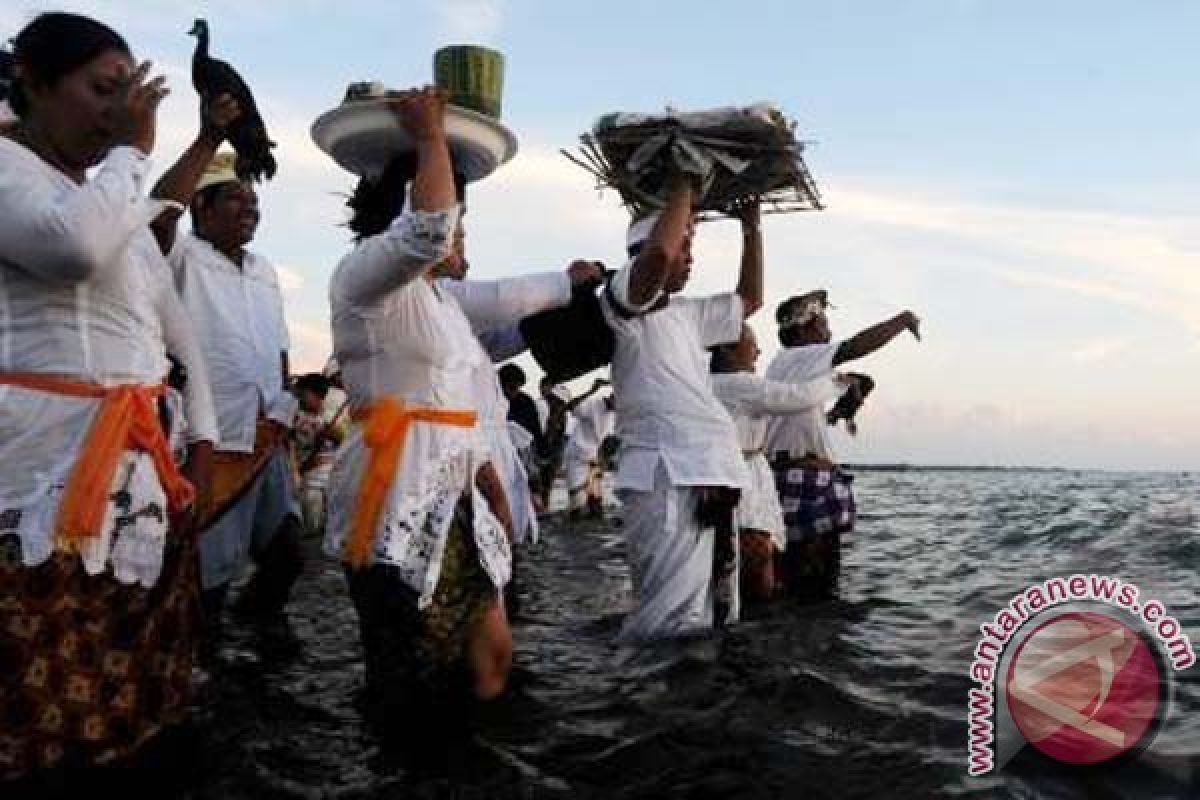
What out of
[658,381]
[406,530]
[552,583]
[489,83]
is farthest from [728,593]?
[552,583]

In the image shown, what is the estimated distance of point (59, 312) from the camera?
8.09ft

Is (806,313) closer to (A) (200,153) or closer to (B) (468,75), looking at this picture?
(B) (468,75)

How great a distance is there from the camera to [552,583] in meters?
8.41

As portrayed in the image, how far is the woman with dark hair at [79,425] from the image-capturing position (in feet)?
7.70

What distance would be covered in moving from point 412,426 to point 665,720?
1457mm

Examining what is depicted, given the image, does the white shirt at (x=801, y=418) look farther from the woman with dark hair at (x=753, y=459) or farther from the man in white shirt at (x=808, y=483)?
the woman with dark hair at (x=753, y=459)

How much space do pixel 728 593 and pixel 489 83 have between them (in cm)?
262

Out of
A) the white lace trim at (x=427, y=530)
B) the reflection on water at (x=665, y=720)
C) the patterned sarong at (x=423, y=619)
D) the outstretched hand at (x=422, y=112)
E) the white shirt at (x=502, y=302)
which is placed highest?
the outstretched hand at (x=422, y=112)

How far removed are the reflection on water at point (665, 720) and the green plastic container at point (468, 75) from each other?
6.36 feet

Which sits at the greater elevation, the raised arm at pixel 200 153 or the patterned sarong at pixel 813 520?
the raised arm at pixel 200 153

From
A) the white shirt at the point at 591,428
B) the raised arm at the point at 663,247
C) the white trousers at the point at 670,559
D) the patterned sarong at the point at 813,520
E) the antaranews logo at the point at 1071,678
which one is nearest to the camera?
the antaranews logo at the point at 1071,678

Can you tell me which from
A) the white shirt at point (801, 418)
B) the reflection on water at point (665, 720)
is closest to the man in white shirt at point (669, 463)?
the reflection on water at point (665, 720)

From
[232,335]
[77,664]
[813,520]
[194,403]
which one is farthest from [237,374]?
[813,520]

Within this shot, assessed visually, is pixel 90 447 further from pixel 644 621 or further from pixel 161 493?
pixel 644 621
